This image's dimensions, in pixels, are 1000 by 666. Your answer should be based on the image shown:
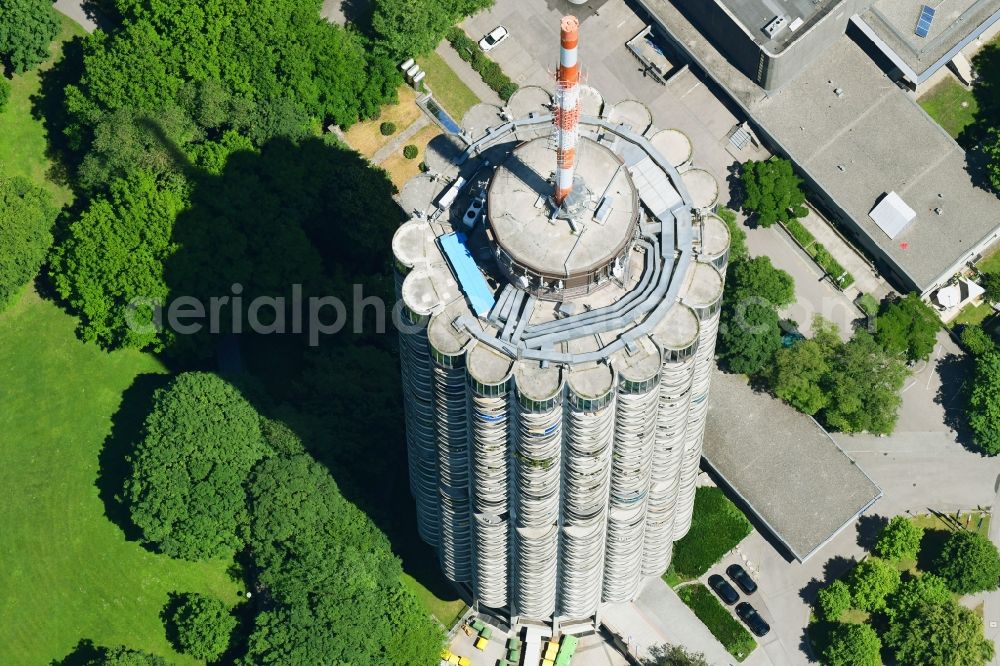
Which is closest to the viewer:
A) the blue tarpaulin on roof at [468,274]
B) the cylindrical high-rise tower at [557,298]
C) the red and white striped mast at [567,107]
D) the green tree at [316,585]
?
the red and white striped mast at [567,107]

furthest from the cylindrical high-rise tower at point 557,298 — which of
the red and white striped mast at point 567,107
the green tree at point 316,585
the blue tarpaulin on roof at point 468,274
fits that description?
the green tree at point 316,585

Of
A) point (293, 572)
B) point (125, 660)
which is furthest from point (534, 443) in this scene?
point (125, 660)

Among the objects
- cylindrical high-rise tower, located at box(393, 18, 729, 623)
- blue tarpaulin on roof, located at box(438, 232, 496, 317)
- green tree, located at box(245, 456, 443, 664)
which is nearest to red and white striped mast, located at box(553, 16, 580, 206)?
cylindrical high-rise tower, located at box(393, 18, 729, 623)

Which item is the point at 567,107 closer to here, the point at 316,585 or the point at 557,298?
the point at 557,298

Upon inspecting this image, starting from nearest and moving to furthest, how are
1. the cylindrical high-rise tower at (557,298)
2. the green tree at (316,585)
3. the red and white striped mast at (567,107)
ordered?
the red and white striped mast at (567,107), the cylindrical high-rise tower at (557,298), the green tree at (316,585)

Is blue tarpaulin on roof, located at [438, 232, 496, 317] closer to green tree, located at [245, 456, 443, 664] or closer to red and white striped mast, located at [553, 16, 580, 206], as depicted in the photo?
red and white striped mast, located at [553, 16, 580, 206]

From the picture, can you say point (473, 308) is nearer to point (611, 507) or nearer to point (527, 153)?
Result: point (527, 153)

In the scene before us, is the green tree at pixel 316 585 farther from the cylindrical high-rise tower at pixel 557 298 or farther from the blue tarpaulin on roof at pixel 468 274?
the blue tarpaulin on roof at pixel 468 274
